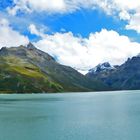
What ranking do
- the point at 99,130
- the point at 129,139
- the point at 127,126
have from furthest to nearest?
the point at 127,126
the point at 99,130
the point at 129,139

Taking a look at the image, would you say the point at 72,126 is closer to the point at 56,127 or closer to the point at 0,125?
the point at 56,127

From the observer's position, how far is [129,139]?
230ft

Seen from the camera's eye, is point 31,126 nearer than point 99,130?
No

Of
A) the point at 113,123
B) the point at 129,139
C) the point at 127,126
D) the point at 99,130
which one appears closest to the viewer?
the point at 129,139

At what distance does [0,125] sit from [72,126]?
2021 cm

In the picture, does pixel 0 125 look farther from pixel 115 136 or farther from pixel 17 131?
pixel 115 136

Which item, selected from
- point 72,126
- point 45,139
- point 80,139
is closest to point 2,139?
point 45,139

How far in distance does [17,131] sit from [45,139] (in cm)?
1417

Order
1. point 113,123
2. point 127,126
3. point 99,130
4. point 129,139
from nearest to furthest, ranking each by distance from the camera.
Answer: point 129,139 < point 99,130 < point 127,126 < point 113,123

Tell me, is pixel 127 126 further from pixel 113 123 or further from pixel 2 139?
pixel 2 139

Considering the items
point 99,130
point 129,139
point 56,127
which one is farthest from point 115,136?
point 56,127

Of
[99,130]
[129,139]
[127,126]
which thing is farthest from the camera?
[127,126]

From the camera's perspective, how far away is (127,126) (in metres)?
88.3

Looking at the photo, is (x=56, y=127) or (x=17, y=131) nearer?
(x=17, y=131)
